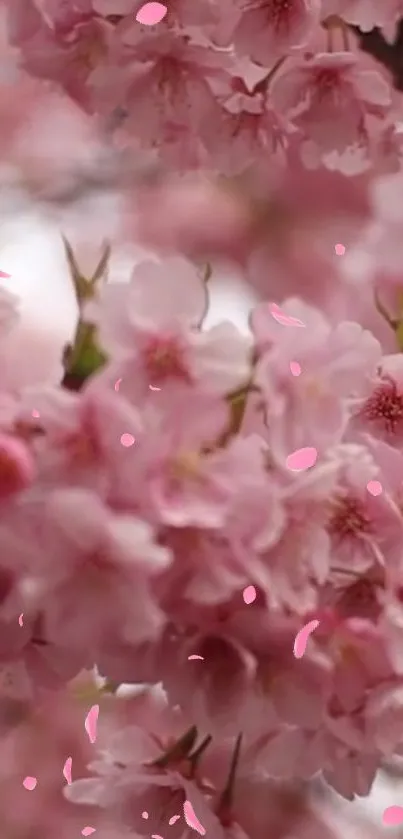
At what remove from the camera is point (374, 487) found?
628 mm

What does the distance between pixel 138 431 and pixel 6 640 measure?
0.54 feet

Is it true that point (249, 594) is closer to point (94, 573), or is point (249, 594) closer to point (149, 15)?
point (94, 573)

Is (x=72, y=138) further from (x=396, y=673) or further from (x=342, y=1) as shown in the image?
(x=396, y=673)

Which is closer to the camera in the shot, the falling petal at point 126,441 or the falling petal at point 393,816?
the falling petal at point 126,441

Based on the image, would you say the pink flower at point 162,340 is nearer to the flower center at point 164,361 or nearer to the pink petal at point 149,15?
the flower center at point 164,361

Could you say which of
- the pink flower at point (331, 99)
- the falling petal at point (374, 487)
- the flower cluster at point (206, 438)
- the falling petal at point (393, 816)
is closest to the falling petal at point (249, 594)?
the flower cluster at point (206, 438)

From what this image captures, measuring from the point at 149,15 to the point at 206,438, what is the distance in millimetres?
291

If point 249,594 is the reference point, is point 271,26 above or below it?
above

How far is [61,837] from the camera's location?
0.65m

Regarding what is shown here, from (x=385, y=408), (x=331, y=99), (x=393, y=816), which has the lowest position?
(x=393, y=816)

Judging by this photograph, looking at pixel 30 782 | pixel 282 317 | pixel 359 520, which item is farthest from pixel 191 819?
pixel 282 317

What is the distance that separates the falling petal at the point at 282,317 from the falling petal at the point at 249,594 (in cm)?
18

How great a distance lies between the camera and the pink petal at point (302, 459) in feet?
1.95

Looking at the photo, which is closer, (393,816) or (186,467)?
(186,467)
